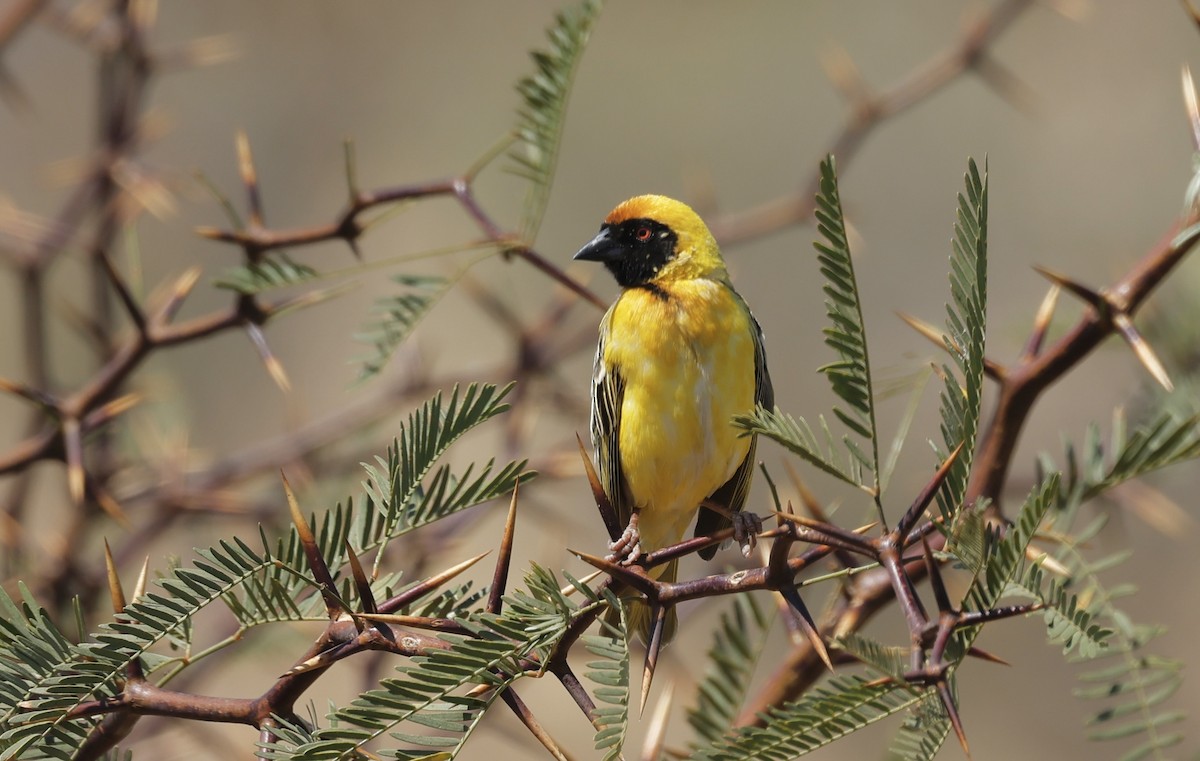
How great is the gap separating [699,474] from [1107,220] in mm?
5468

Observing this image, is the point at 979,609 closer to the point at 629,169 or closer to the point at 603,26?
the point at 629,169

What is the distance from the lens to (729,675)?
83.1 inches

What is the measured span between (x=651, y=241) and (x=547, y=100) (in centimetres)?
123

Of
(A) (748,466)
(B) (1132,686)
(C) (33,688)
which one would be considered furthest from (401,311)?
(B) (1132,686)

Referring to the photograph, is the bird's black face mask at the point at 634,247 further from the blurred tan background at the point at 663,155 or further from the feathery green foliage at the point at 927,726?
the blurred tan background at the point at 663,155

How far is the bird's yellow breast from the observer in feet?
10.2

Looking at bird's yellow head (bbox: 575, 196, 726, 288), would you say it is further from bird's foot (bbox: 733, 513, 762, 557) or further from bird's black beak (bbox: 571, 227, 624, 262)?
bird's foot (bbox: 733, 513, 762, 557)

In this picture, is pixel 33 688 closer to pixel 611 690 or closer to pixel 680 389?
pixel 611 690

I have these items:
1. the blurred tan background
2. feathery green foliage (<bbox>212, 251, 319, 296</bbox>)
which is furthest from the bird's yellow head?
the blurred tan background

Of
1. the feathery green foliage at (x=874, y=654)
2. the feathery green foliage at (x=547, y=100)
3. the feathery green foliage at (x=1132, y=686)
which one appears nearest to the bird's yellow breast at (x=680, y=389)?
the feathery green foliage at (x=547, y=100)

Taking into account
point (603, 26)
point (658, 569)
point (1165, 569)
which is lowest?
point (1165, 569)

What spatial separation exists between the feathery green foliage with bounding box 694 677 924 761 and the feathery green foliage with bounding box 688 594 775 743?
755 mm

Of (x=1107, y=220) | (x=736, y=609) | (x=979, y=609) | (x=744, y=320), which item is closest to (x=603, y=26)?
(x=1107, y=220)

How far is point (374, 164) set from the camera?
27.3ft
